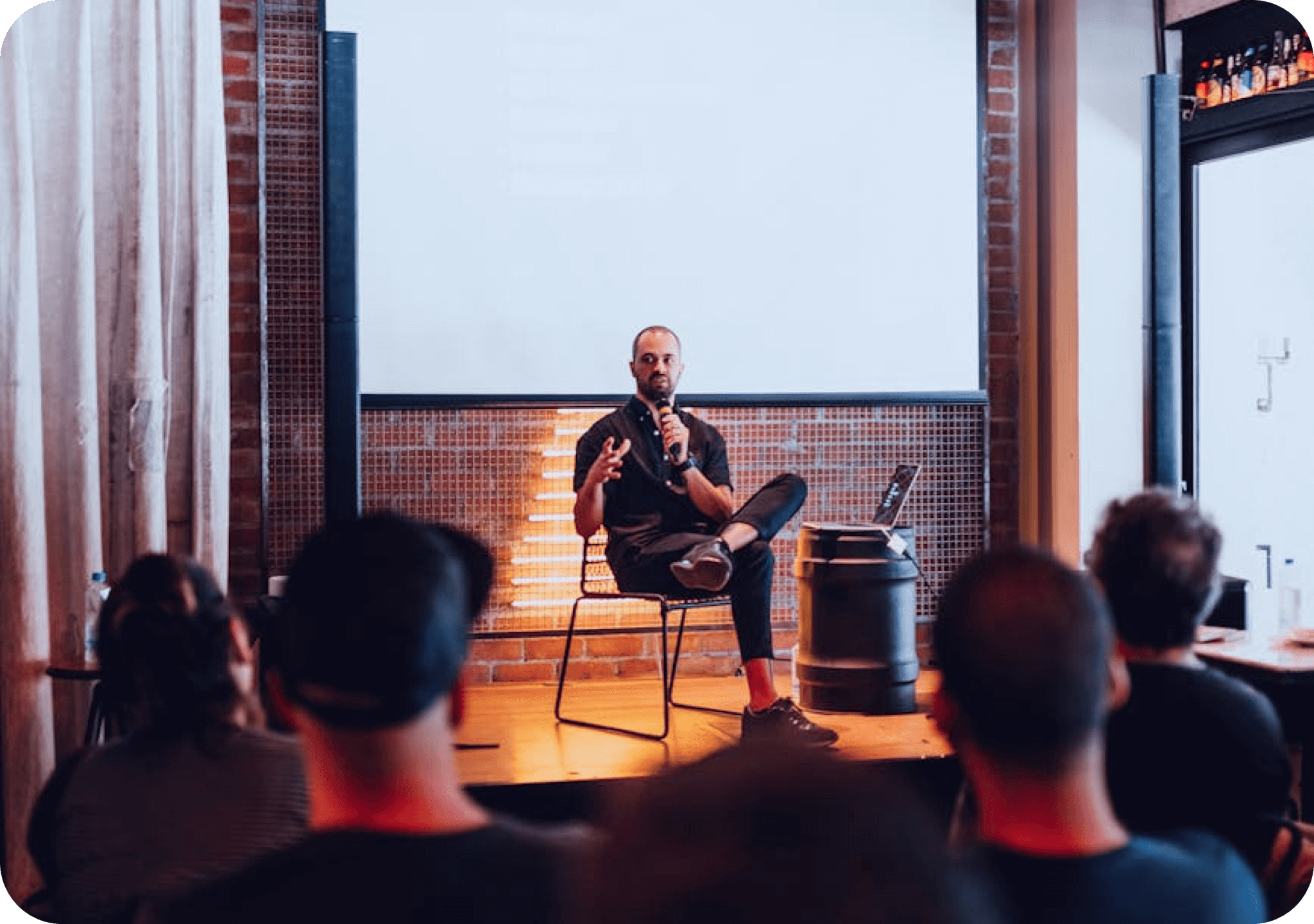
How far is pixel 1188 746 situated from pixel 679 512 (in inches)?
108

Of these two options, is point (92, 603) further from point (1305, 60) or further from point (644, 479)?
point (1305, 60)

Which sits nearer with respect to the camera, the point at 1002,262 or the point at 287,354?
the point at 287,354

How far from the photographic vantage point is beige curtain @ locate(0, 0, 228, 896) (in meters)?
3.17

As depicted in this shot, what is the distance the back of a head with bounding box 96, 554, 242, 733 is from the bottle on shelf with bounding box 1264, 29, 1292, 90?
424 centimetres

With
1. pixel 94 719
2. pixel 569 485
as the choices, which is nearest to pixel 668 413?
pixel 569 485

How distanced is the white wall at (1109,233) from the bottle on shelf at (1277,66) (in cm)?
46

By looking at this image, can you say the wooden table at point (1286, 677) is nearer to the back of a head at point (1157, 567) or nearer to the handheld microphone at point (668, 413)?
the back of a head at point (1157, 567)

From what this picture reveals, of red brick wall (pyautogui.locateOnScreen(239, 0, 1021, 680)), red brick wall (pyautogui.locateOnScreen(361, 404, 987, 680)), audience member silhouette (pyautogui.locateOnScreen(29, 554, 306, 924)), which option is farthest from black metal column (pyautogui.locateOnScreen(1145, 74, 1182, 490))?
audience member silhouette (pyautogui.locateOnScreen(29, 554, 306, 924))

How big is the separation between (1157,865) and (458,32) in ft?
13.7

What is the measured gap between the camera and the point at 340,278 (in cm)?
368

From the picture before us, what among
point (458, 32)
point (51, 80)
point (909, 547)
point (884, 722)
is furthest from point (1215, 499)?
point (51, 80)

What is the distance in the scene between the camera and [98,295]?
3508 millimetres

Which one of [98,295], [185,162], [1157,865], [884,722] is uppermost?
[185,162]

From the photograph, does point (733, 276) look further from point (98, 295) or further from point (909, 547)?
point (98, 295)
